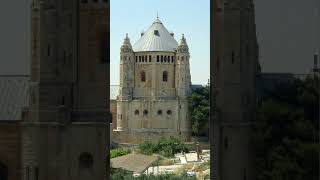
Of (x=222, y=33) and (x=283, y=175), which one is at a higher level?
(x=222, y=33)

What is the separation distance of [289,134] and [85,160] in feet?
30.8

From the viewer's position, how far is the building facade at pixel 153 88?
97375 millimetres

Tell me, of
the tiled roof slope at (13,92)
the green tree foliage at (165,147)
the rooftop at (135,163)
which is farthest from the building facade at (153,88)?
the tiled roof slope at (13,92)

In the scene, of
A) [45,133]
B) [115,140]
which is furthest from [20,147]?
[115,140]

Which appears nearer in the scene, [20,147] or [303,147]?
[303,147]

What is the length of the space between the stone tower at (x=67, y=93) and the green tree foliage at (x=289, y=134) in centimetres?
727

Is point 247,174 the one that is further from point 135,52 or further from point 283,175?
point 135,52

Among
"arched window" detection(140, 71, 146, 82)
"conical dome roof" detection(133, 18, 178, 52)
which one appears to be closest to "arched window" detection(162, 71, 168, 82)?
"arched window" detection(140, 71, 146, 82)

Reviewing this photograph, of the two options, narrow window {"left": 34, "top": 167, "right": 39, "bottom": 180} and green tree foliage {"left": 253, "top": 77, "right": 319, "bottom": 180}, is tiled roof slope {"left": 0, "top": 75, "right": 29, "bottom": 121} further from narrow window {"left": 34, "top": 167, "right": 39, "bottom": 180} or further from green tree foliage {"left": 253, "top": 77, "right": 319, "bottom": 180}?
green tree foliage {"left": 253, "top": 77, "right": 319, "bottom": 180}

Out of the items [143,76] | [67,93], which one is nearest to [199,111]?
[143,76]

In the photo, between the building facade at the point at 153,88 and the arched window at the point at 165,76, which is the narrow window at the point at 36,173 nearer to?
the building facade at the point at 153,88

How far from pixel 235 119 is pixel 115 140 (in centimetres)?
6882

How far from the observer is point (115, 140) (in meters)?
96.5

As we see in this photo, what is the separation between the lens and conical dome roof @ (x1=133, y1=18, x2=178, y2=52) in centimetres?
10012
